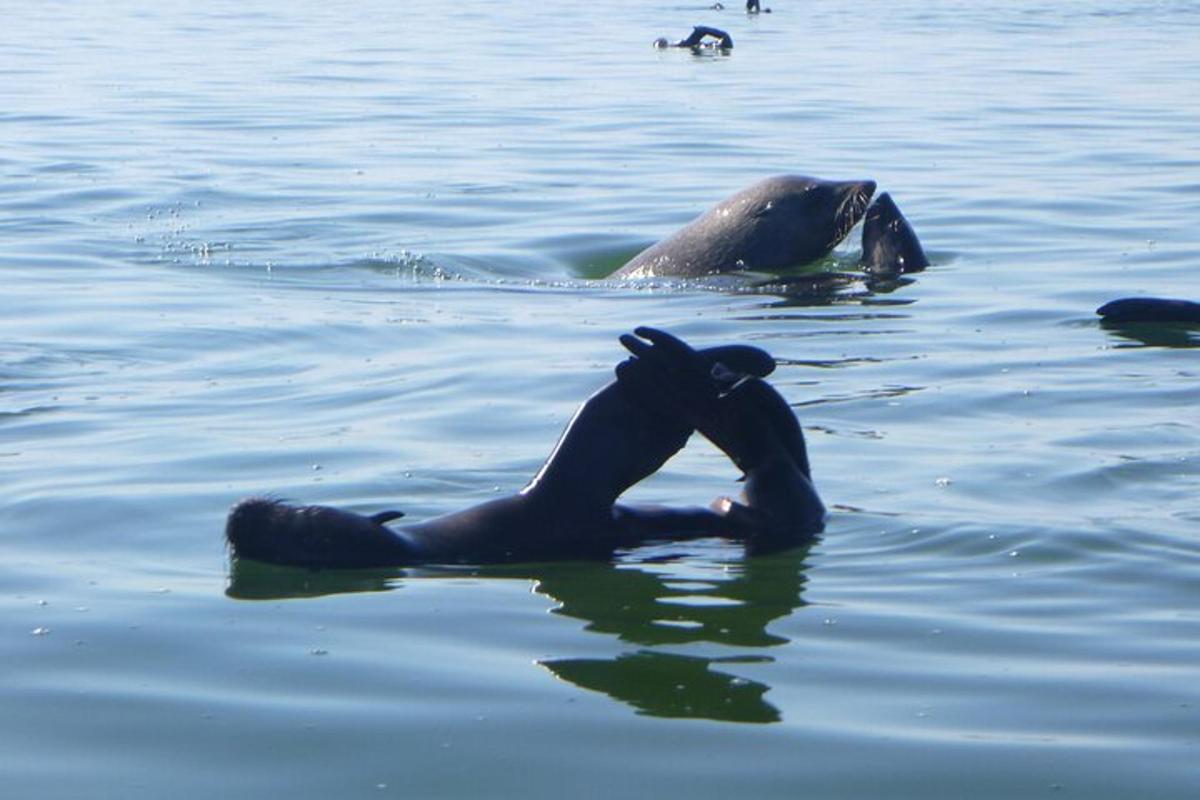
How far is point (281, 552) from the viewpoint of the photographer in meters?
6.16

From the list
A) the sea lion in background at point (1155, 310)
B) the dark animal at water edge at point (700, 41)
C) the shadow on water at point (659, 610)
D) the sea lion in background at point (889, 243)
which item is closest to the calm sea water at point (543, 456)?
the shadow on water at point (659, 610)

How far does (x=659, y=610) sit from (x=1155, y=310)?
4.78 metres

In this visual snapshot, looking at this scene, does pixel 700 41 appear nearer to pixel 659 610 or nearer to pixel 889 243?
pixel 889 243

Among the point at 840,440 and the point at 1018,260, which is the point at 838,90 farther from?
the point at 840,440

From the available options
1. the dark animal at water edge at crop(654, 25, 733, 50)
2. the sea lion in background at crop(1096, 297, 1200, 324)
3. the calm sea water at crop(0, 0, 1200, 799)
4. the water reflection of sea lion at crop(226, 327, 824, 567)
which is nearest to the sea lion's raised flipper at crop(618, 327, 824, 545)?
the water reflection of sea lion at crop(226, 327, 824, 567)

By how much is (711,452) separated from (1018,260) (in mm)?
4936

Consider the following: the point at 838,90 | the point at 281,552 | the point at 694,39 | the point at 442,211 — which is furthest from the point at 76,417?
the point at 694,39

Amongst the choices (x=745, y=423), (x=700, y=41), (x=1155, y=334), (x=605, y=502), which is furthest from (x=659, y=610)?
(x=700, y=41)

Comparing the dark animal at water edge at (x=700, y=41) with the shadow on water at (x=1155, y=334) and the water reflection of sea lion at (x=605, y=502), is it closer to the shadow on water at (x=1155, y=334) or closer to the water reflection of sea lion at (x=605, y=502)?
the shadow on water at (x=1155, y=334)

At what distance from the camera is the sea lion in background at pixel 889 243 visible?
12.2 meters

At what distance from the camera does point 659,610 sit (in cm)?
584

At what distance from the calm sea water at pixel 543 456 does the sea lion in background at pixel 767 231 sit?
1.91 feet

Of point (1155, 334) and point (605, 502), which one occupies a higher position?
point (1155, 334)

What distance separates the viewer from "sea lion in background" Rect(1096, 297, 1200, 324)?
10.0m
